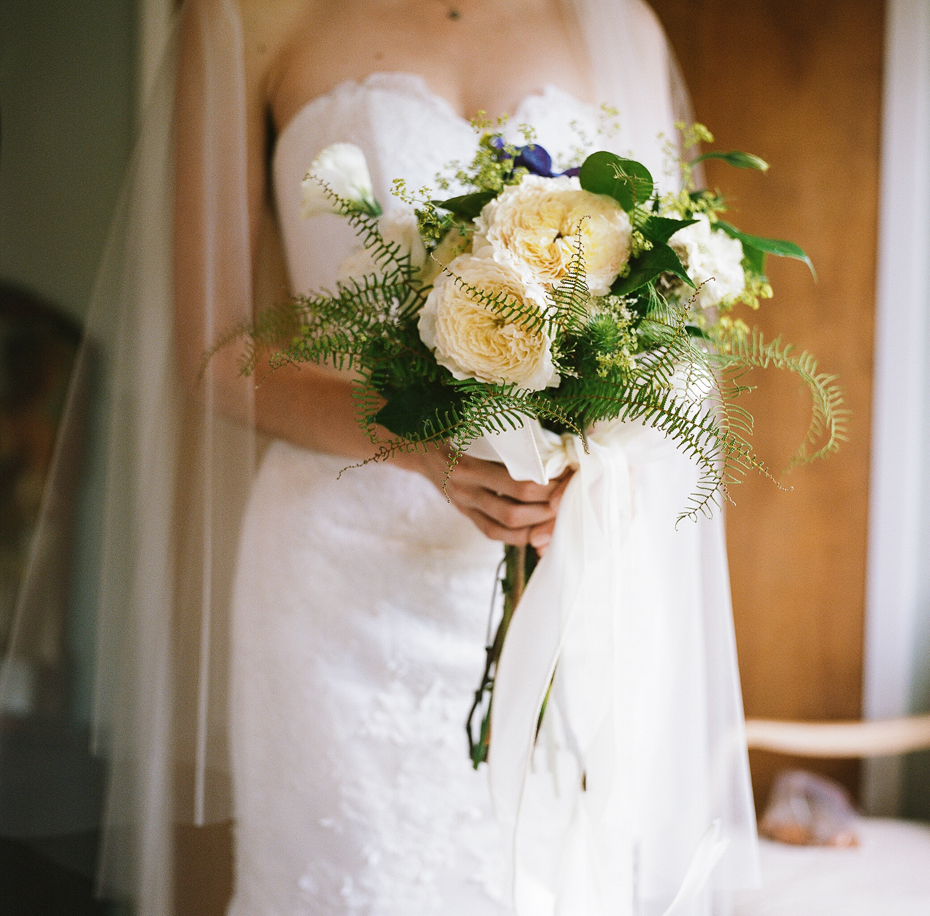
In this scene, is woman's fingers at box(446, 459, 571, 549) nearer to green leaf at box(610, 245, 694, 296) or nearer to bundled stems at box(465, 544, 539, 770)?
bundled stems at box(465, 544, 539, 770)

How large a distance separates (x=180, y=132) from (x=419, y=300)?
1.61 ft

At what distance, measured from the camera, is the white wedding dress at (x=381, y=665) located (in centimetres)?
99

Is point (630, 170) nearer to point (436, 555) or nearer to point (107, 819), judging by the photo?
point (436, 555)

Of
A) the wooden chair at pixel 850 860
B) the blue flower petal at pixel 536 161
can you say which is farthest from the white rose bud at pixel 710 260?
the wooden chair at pixel 850 860

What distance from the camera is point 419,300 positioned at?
2.67 feet

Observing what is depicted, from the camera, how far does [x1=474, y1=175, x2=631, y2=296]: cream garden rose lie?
0.72 m

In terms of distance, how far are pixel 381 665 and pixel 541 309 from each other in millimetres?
545

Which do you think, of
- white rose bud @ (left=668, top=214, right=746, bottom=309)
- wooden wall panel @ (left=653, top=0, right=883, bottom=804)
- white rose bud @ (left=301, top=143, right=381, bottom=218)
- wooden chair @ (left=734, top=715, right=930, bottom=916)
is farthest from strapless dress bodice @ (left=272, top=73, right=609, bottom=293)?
wooden chair @ (left=734, top=715, right=930, bottom=916)

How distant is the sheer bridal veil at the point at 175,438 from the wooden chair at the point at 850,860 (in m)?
0.97

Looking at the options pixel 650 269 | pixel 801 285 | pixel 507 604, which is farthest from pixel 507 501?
pixel 801 285

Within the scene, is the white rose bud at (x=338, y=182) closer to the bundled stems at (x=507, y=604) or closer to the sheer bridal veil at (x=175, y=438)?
the sheer bridal veil at (x=175, y=438)

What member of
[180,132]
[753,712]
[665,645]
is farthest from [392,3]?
[753,712]

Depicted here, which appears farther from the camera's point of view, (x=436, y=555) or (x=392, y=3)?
(x=392, y=3)

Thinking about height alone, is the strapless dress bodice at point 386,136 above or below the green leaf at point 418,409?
above
